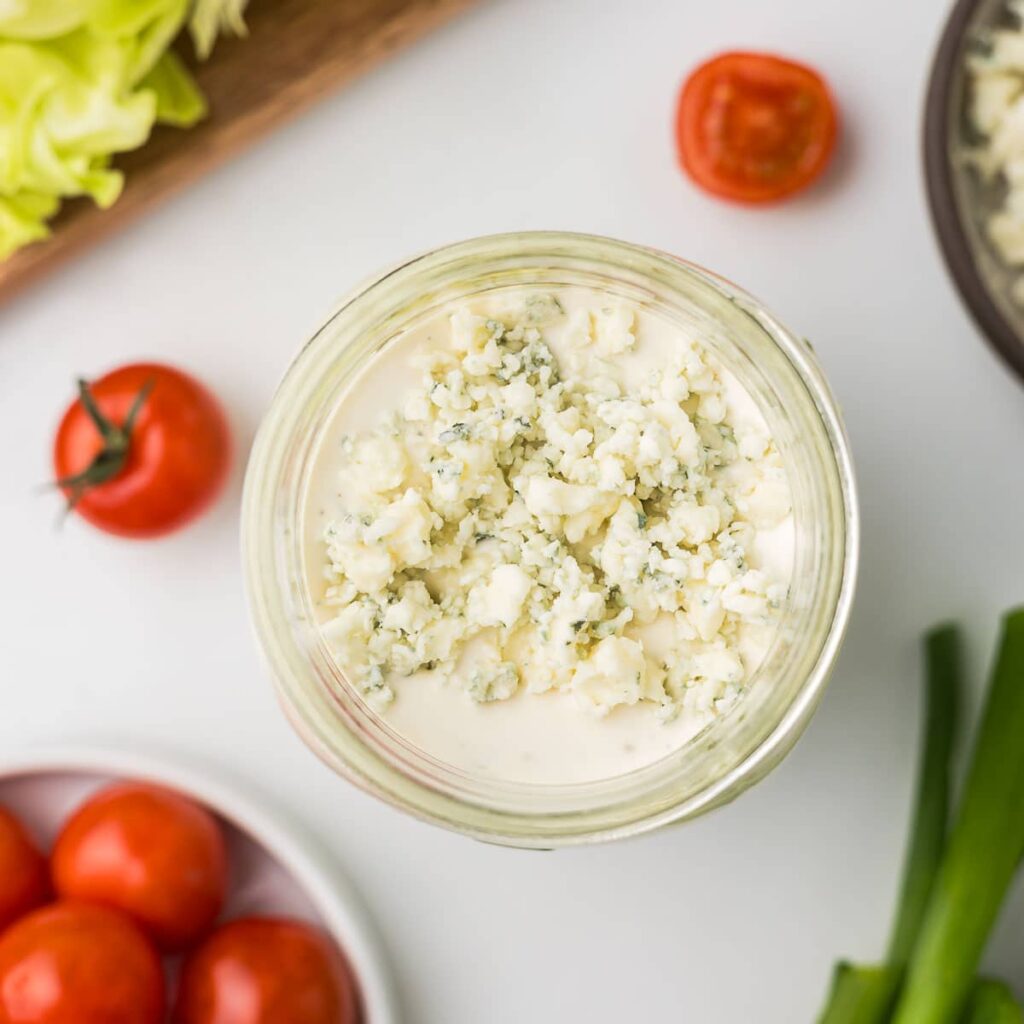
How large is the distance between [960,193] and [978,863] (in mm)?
598

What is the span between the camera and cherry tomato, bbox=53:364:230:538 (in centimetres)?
118

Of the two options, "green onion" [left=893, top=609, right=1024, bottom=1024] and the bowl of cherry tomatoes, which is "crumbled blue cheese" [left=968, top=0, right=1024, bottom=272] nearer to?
"green onion" [left=893, top=609, right=1024, bottom=1024]

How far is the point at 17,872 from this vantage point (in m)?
1.23

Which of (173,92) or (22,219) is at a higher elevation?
(173,92)

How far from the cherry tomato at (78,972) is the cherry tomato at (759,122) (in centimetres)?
89

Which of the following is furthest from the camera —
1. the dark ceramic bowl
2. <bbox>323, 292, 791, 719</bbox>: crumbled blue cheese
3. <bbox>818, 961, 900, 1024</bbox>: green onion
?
<bbox>818, 961, 900, 1024</bbox>: green onion

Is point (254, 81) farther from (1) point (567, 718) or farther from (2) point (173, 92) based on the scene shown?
(1) point (567, 718)

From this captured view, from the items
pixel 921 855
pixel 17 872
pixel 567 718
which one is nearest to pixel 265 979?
pixel 17 872

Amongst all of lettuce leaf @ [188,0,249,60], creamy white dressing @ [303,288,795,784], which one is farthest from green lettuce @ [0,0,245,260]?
creamy white dressing @ [303,288,795,784]

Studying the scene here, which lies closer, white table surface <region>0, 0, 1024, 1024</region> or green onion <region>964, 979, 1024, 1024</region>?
green onion <region>964, 979, 1024, 1024</region>

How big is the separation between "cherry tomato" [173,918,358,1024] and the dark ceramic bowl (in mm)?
815

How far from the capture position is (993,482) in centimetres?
125

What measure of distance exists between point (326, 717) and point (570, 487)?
269 millimetres

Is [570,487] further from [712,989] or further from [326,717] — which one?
[712,989]
